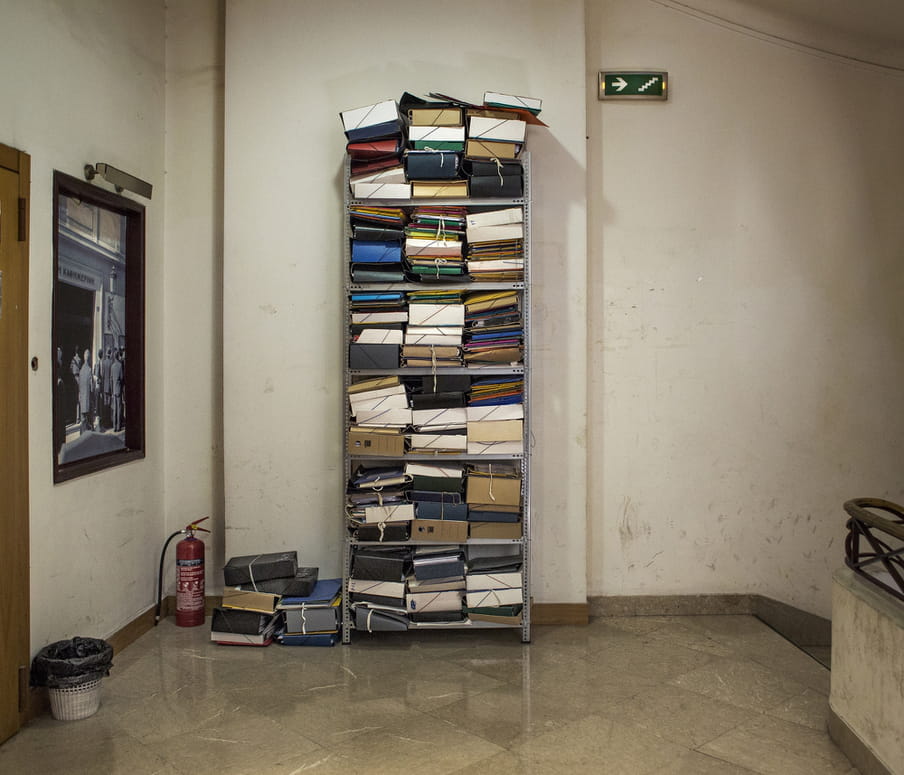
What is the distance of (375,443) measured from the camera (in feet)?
13.3

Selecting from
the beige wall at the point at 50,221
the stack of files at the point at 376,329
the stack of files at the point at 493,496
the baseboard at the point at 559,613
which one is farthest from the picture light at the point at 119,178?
the baseboard at the point at 559,613

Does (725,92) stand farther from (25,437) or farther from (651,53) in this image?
(25,437)

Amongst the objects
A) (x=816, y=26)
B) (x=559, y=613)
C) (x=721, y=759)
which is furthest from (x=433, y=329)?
(x=816, y=26)

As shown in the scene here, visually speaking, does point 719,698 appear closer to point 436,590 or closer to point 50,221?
point 436,590

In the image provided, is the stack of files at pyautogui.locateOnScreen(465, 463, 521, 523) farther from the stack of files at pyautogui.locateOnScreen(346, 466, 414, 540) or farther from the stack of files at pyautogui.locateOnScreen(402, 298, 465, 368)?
the stack of files at pyautogui.locateOnScreen(402, 298, 465, 368)

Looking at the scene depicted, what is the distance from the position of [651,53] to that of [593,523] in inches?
103

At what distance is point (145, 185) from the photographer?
4117 mm

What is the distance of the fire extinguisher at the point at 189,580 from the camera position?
428 centimetres

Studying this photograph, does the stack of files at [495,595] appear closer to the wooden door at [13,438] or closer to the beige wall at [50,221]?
the beige wall at [50,221]

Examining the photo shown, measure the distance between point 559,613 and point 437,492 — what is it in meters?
1.01

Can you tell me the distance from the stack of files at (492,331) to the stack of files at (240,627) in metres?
1.65

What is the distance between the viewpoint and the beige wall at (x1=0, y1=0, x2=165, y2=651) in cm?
323

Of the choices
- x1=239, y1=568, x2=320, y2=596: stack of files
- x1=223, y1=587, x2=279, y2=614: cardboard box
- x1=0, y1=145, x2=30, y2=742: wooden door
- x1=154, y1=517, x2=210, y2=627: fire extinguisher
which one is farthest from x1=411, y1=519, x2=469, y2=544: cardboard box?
x1=0, y1=145, x2=30, y2=742: wooden door

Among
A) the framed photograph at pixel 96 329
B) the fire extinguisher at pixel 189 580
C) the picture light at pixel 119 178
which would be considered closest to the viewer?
the framed photograph at pixel 96 329
